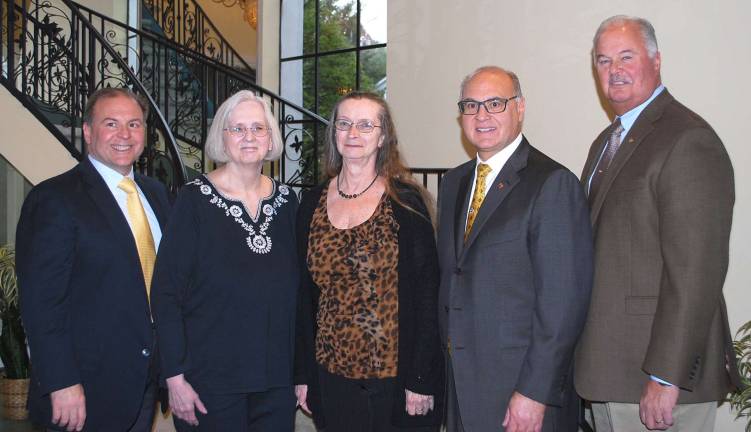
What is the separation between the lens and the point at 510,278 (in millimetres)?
2115

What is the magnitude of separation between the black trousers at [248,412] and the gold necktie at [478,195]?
952 millimetres

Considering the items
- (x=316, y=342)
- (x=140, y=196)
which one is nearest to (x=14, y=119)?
(x=140, y=196)

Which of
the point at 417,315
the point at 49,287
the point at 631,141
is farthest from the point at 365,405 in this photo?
the point at 631,141

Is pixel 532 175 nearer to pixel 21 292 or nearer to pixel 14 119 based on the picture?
pixel 21 292

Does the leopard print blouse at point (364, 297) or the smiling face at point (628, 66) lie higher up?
the smiling face at point (628, 66)

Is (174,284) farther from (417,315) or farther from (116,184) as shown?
(417,315)

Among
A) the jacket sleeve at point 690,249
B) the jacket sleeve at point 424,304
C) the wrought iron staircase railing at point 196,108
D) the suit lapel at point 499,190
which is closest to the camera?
the jacket sleeve at point 690,249

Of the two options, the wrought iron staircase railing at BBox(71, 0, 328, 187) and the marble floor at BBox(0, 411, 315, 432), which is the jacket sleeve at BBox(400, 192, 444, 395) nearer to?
the marble floor at BBox(0, 411, 315, 432)

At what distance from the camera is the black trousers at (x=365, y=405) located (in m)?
2.32

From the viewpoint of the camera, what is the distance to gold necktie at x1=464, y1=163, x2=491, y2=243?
228cm

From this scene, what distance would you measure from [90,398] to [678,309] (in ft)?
6.75

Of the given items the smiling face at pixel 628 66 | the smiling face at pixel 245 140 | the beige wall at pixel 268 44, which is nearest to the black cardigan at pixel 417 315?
the smiling face at pixel 245 140

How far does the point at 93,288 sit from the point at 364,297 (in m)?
1.00

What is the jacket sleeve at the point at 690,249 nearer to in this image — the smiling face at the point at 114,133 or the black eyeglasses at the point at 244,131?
the black eyeglasses at the point at 244,131
